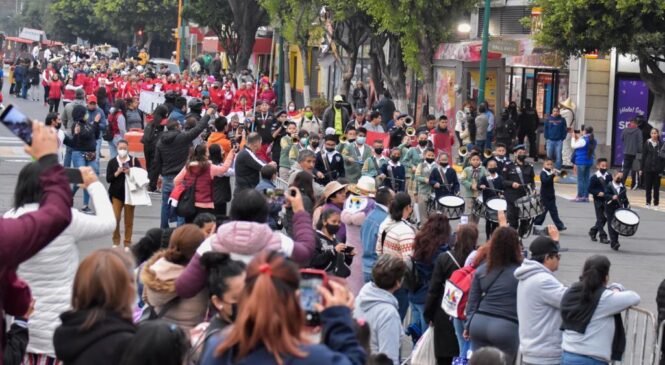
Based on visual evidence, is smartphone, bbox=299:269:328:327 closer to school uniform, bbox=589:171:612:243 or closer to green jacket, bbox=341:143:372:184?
school uniform, bbox=589:171:612:243

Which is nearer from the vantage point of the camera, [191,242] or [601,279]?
[191,242]

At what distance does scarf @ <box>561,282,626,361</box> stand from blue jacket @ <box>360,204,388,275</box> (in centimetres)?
312

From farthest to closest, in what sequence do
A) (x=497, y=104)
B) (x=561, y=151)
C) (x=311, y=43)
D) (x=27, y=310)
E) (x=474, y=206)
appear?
(x=311, y=43) → (x=497, y=104) → (x=561, y=151) → (x=474, y=206) → (x=27, y=310)

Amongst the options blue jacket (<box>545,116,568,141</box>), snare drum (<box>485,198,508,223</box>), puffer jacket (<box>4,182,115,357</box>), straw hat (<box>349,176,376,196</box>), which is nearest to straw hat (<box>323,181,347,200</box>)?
straw hat (<box>349,176,376,196</box>)

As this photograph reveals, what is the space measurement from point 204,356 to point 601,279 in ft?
15.3

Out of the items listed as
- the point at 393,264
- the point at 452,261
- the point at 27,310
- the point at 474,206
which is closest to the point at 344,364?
the point at 27,310

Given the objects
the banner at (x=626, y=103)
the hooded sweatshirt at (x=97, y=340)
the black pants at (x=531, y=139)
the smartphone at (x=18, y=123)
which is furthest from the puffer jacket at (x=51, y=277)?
the black pants at (x=531, y=139)

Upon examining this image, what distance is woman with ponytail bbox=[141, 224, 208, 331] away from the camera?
26.3 feet

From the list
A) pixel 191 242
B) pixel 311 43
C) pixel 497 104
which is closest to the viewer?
pixel 191 242

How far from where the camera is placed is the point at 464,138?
1325 inches

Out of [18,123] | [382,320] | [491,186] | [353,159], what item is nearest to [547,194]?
[491,186]

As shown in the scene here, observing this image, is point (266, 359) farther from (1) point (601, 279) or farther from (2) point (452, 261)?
(2) point (452, 261)

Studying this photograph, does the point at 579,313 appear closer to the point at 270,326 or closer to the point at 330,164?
the point at 270,326

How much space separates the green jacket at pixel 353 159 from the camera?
70.1ft
